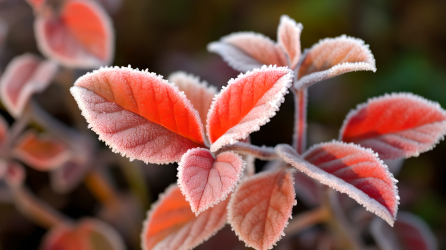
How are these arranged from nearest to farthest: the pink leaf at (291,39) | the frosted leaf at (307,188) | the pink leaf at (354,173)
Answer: the pink leaf at (354,173), the pink leaf at (291,39), the frosted leaf at (307,188)

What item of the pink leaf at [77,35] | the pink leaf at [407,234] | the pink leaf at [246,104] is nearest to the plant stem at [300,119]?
the pink leaf at [246,104]

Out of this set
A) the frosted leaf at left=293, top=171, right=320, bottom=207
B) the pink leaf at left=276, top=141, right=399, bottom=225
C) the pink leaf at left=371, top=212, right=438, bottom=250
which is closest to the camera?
the pink leaf at left=276, top=141, right=399, bottom=225

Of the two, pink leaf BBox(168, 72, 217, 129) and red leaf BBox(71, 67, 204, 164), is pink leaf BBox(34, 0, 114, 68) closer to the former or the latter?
pink leaf BBox(168, 72, 217, 129)

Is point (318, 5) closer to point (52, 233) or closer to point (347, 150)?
point (347, 150)

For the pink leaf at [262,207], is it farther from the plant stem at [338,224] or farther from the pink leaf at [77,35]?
the pink leaf at [77,35]

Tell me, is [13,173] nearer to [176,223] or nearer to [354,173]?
[176,223]

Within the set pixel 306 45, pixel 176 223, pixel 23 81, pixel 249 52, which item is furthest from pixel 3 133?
pixel 306 45

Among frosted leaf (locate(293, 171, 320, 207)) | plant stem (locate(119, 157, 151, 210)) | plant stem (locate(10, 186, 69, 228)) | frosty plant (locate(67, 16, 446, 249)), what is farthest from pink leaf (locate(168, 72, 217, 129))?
plant stem (locate(10, 186, 69, 228))
